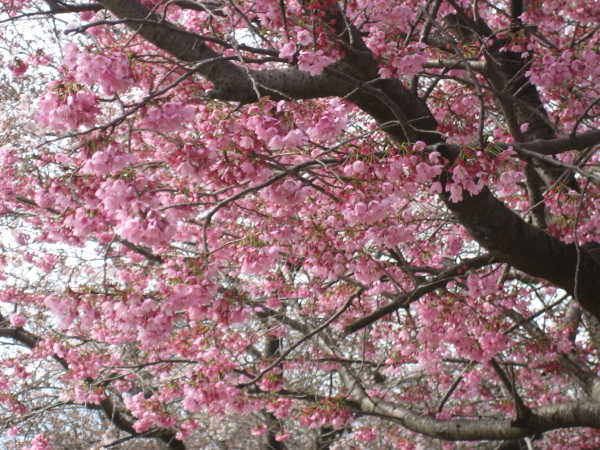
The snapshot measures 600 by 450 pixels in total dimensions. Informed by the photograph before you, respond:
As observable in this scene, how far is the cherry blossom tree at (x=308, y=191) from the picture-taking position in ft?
9.47

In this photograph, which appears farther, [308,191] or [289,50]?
[308,191]

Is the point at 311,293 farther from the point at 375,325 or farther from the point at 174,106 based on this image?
the point at 174,106

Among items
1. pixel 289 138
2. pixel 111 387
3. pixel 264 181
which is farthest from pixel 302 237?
pixel 111 387

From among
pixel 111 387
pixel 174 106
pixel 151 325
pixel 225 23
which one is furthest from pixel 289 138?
pixel 111 387

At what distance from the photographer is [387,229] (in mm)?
3820

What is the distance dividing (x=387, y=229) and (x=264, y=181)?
97 centimetres

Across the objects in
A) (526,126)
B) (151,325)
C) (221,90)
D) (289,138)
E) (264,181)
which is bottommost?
(151,325)

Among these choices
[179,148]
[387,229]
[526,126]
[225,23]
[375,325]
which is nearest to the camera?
[179,148]

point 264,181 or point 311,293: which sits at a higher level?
point 311,293

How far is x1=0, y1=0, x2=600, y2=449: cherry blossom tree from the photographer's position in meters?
2.89

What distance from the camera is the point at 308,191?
3520mm

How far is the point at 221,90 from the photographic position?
10.7 ft

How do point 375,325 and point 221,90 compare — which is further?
point 375,325

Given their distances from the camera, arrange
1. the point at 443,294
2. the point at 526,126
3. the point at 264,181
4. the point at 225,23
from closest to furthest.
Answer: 1. the point at 264,181
2. the point at 225,23
3. the point at 443,294
4. the point at 526,126
